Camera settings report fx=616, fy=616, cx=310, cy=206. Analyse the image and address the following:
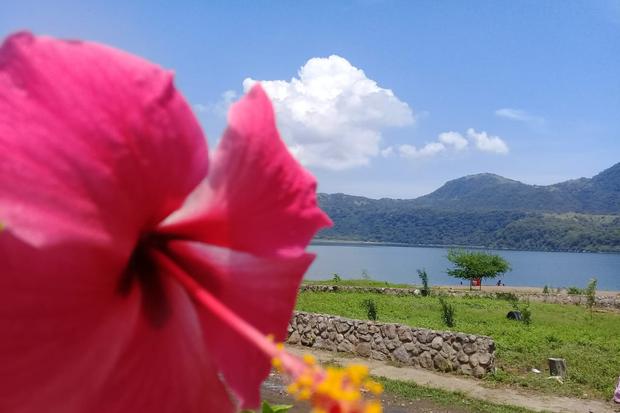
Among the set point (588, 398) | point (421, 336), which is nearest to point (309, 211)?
point (588, 398)

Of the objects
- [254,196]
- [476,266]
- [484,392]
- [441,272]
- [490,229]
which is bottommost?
[441,272]

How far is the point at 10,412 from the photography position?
13.1 inches

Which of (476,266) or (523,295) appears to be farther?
(476,266)

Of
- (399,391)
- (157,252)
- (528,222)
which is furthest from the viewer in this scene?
(528,222)

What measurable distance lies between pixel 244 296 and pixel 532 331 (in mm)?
15149

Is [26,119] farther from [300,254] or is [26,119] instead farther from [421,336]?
[421,336]

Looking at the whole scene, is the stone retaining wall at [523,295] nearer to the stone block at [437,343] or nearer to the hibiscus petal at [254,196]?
the stone block at [437,343]

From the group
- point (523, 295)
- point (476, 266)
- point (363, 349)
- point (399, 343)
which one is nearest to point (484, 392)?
point (399, 343)

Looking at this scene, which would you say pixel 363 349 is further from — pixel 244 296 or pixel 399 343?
pixel 244 296

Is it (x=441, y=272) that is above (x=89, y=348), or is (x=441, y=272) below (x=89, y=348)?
below

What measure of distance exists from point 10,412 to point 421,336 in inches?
460

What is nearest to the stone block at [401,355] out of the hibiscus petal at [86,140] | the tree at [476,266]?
the hibiscus petal at [86,140]

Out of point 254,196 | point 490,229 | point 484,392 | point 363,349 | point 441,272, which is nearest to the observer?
point 254,196

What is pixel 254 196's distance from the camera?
45 cm
